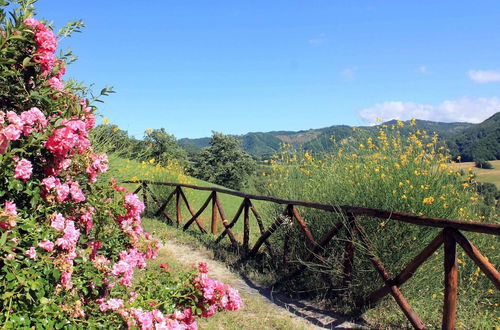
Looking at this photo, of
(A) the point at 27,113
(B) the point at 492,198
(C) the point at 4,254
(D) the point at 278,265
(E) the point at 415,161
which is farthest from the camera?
(D) the point at 278,265

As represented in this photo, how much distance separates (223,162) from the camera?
49.9 m

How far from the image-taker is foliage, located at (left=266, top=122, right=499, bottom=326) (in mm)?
4215

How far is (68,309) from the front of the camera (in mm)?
2092

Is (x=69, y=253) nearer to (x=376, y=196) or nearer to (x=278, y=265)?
(x=376, y=196)

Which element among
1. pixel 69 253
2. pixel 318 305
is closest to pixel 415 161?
pixel 318 305

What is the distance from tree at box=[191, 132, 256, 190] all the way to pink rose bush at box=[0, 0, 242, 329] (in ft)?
145

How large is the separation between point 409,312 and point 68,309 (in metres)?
3.03

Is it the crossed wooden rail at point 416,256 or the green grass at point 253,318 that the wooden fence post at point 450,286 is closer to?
the crossed wooden rail at point 416,256

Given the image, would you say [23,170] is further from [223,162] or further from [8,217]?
[223,162]

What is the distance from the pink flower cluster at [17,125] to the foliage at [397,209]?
3.29 meters

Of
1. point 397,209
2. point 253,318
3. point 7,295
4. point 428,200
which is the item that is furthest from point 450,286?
point 7,295

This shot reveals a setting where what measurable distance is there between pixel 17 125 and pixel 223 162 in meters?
48.0

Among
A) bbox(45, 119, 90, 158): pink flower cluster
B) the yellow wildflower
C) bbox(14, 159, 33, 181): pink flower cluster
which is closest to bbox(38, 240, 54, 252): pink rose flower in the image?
bbox(14, 159, 33, 181): pink flower cluster

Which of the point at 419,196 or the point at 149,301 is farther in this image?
the point at 419,196
